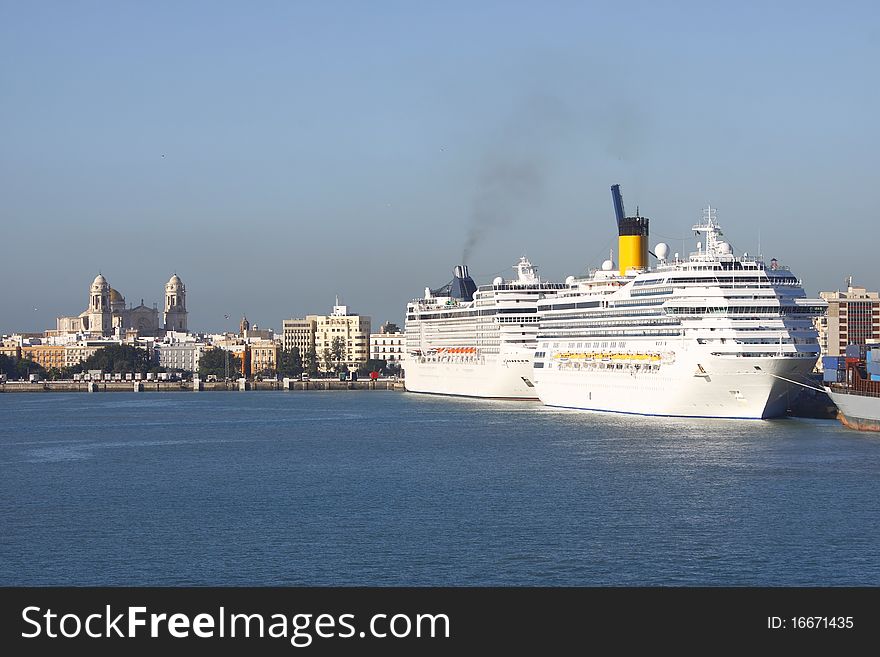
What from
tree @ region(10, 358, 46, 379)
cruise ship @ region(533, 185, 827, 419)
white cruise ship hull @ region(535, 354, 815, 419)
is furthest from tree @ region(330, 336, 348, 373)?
white cruise ship hull @ region(535, 354, 815, 419)

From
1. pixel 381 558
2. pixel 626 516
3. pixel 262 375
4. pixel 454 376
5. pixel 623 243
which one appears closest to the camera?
pixel 381 558

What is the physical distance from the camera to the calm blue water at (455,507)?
2647cm

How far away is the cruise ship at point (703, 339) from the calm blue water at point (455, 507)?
1.51 metres

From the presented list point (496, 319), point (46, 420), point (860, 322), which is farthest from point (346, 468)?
point (860, 322)

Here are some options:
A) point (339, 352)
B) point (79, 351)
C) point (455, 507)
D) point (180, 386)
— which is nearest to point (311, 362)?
point (339, 352)

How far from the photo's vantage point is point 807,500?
34875mm

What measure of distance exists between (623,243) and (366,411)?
1898 cm

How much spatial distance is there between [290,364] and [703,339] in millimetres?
116229

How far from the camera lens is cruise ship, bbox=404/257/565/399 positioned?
9081 centimetres

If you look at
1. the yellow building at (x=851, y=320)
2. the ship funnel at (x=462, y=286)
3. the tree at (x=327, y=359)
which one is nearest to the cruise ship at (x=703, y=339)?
the ship funnel at (x=462, y=286)

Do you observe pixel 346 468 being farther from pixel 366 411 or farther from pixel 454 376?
pixel 454 376

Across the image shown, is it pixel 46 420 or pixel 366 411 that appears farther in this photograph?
pixel 366 411

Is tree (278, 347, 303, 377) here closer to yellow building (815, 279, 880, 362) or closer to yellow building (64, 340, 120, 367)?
yellow building (64, 340, 120, 367)
